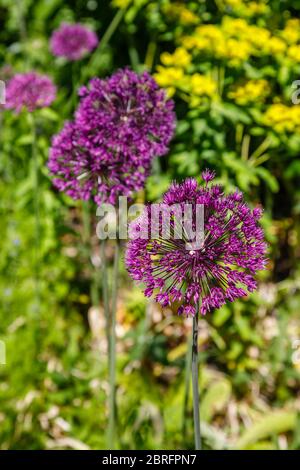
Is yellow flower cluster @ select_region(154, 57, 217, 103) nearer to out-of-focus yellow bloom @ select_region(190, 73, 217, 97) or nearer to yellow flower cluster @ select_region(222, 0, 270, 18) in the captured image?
out-of-focus yellow bloom @ select_region(190, 73, 217, 97)

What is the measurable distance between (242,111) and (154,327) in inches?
64.4

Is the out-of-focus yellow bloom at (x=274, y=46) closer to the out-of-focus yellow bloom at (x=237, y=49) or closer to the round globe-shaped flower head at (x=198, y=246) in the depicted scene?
the out-of-focus yellow bloom at (x=237, y=49)

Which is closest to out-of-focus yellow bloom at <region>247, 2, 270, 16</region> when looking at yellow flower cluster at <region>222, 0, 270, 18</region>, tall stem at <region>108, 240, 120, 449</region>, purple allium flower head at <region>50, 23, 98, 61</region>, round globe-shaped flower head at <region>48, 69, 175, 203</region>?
yellow flower cluster at <region>222, 0, 270, 18</region>

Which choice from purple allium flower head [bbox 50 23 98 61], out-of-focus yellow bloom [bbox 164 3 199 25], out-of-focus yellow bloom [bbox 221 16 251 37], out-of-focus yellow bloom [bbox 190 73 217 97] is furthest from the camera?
purple allium flower head [bbox 50 23 98 61]

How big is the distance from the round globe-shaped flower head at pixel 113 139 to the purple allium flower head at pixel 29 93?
2.71ft

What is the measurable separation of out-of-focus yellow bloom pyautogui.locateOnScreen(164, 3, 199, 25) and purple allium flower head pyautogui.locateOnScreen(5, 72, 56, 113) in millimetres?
836

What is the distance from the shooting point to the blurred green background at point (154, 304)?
2820mm

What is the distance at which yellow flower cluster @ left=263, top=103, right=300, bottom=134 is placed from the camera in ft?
9.09

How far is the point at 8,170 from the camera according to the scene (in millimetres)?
3773

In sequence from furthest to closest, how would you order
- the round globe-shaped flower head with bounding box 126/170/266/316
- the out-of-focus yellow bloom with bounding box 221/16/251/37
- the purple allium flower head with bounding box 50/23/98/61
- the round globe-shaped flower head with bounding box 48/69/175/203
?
1. the purple allium flower head with bounding box 50/23/98/61
2. the out-of-focus yellow bloom with bounding box 221/16/251/37
3. the round globe-shaped flower head with bounding box 48/69/175/203
4. the round globe-shaped flower head with bounding box 126/170/266/316

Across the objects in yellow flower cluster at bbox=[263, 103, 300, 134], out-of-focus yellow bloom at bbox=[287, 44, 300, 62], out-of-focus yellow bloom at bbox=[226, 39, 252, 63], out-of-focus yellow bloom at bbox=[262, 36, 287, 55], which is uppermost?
out-of-focus yellow bloom at bbox=[262, 36, 287, 55]

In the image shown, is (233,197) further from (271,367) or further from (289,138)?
(271,367)

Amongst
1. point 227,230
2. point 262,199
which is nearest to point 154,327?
point 262,199

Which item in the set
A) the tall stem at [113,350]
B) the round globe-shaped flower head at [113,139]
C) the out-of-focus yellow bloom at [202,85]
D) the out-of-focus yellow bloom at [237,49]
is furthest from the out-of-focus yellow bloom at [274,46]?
the tall stem at [113,350]
